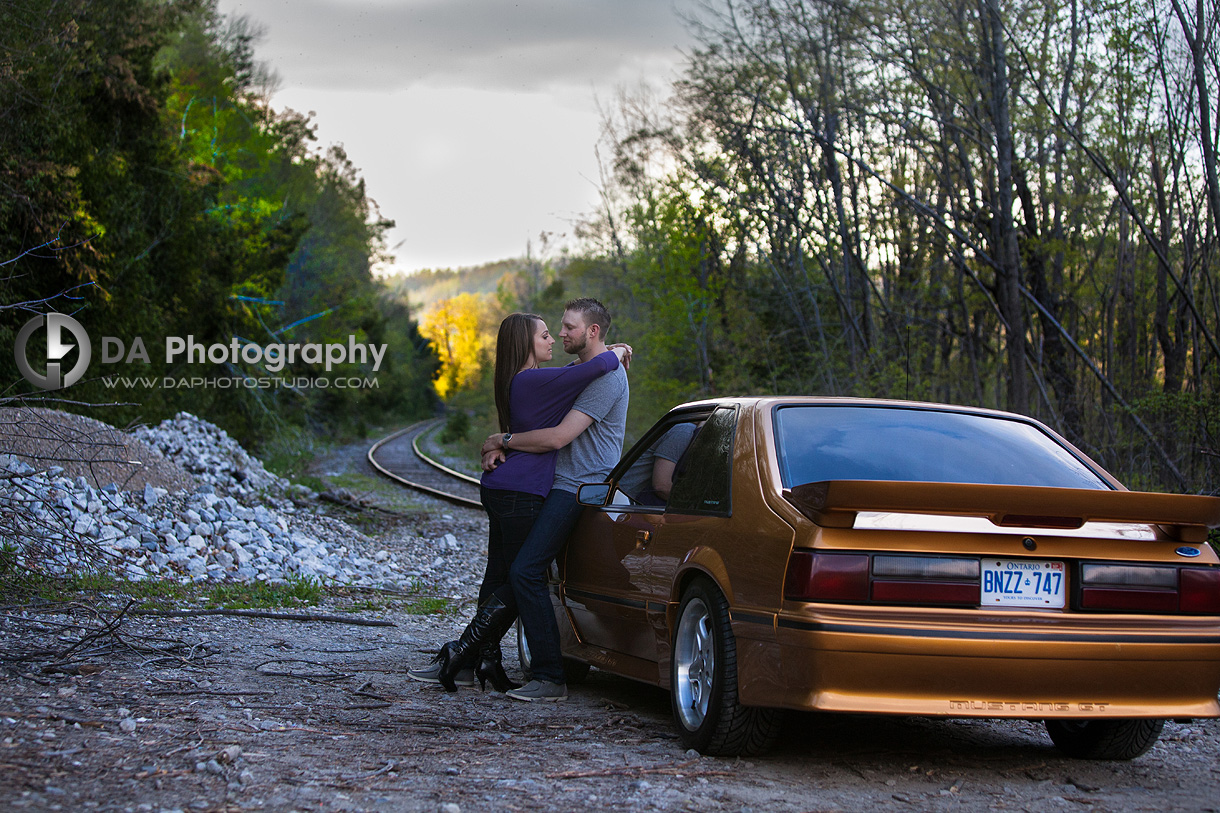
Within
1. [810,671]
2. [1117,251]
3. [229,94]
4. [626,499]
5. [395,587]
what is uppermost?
[229,94]

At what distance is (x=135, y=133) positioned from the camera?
73.0 ft

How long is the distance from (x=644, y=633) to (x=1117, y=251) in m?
16.4

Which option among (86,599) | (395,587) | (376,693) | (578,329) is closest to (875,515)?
(578,329)

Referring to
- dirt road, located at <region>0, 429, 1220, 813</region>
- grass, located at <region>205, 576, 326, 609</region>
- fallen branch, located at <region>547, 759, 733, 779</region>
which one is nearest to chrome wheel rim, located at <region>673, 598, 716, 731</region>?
dirt road, located at <region>0, 429, 1220, 813</region>

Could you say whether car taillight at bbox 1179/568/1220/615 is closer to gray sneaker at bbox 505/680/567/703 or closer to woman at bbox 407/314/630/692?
woman at bbox 407/314/630/692

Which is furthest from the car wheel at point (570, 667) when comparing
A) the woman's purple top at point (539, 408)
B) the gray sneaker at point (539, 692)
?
the woman's purple top at point (539, 408)

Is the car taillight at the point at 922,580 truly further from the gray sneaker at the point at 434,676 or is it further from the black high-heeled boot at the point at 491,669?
the gray sneaker at the point at 434,676

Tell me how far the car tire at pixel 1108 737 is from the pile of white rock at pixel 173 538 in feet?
22.1

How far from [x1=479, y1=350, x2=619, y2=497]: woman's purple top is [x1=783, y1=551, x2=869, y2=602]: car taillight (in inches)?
83.1

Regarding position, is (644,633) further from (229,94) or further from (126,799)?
(229,94)

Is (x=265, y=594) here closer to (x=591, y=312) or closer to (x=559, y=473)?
(x=559, y=473)

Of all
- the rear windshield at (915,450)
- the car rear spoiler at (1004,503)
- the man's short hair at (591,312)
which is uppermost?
the man's short hair at (591,312)

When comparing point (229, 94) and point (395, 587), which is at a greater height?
point (229, 94)

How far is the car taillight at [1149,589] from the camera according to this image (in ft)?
13.1
